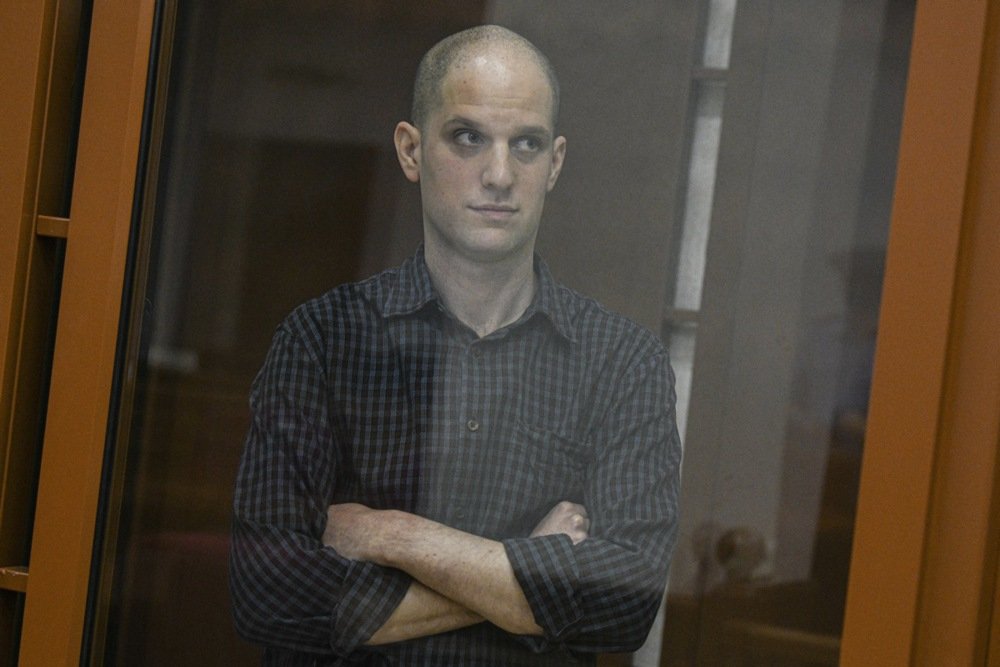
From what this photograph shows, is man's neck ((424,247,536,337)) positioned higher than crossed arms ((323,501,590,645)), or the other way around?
man's neck ((424,247,536,337))

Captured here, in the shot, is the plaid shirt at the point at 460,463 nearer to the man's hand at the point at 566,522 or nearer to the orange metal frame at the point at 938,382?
the man's hand at the point at 566,522

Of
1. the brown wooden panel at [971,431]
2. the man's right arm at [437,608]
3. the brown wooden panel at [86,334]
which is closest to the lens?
the brown wooden panel at [971,431]

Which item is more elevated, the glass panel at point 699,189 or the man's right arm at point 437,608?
the glass panel at point 699,189

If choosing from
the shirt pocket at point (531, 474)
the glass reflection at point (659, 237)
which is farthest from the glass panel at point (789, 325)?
the shirt pocket at point (531, 474)

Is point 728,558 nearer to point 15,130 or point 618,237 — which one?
point 618,237

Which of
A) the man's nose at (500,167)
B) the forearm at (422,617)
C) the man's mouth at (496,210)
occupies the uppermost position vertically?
the man's nose at (500,167)

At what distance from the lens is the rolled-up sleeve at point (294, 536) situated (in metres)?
1.00

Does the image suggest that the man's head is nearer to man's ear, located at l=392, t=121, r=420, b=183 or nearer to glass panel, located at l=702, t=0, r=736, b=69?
man's ear, located at l=392, t=121, r=420, b=183

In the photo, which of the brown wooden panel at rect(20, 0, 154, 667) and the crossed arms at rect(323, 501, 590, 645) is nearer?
the crossed arms at rect(323, 501, 590, 645)

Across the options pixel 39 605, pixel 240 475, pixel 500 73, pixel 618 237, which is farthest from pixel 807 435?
pixel 39 605

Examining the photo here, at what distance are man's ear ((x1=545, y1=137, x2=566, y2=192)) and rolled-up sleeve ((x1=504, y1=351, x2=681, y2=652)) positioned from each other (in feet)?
0.57

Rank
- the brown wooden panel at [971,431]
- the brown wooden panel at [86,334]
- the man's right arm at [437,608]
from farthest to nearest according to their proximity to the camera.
A: 1. the brown wooden panel at [86,334]
2. the man's right arm at [437,608]
3. the brown wooden panel at [971,431]

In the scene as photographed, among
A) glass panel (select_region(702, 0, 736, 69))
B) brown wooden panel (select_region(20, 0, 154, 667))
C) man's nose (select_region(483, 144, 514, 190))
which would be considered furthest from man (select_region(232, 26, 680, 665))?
brown wooden panel (select_region(20, 0, 154, 667))

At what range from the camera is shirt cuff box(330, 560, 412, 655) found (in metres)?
0.98
